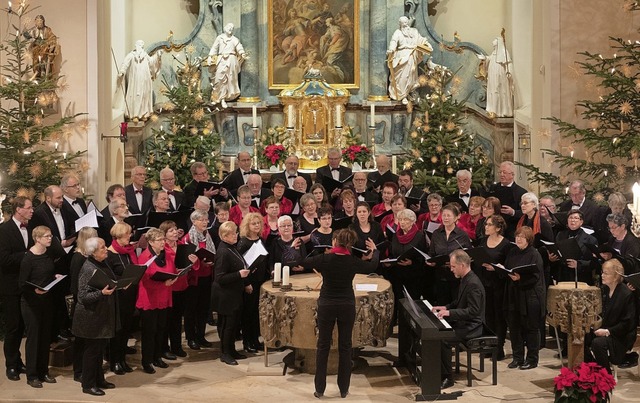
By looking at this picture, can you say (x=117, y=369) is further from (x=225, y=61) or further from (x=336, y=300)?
(x=225, y=61)

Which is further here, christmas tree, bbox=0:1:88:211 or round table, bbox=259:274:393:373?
christmas tree, bbox=0:1:88:211

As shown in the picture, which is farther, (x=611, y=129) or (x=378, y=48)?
(x=378, y=48)

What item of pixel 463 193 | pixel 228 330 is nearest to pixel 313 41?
pixel 463 193

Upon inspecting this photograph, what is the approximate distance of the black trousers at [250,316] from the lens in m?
10.6

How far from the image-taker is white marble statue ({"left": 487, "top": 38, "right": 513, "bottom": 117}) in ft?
55.9

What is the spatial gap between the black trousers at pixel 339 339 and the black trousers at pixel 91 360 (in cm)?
185

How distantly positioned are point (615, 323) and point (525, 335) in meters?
1.15

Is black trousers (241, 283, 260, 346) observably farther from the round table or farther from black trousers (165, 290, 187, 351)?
the round table

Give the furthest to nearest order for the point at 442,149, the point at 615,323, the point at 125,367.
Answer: the point at 442,149 < the point at 125,367 < the point at 615,323

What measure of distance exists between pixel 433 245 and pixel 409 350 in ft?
3.49

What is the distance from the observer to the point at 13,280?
31.6 feet

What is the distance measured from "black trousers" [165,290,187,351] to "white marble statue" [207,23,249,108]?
24.4ft

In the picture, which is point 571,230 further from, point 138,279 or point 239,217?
point 138,279

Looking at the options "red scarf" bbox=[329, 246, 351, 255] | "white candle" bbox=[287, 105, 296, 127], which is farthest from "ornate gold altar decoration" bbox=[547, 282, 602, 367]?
"white candle" bbox=[287, 105, 296, 127]
